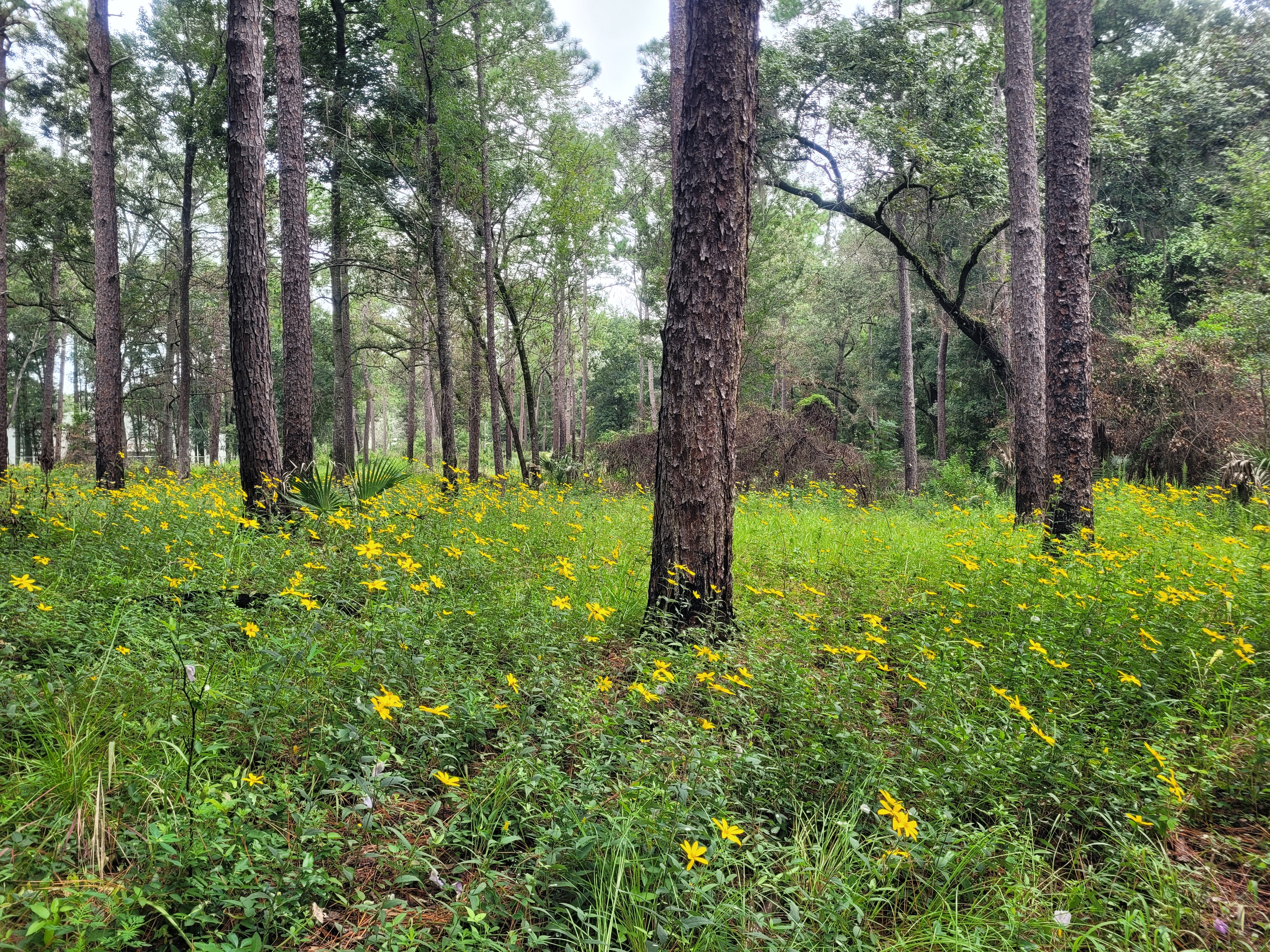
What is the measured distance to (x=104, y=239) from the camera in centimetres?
913

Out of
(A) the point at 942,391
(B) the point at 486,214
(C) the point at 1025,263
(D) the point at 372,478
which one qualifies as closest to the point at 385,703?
(D) the point at 372,478

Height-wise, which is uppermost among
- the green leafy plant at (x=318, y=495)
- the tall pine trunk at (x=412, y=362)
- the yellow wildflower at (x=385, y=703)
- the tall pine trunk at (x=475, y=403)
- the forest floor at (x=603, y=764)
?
the tall pine trunk at (x=412, y=362)

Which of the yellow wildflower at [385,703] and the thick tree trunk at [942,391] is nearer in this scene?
the yellow wildflower at [385,703]

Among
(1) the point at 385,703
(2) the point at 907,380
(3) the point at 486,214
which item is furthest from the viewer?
(2) the point at 907,380

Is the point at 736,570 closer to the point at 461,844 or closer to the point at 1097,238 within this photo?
the point at 461,844

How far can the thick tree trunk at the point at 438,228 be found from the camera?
1007 centimetres

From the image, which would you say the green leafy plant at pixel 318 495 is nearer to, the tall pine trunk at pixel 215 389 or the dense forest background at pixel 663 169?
the dense forest background at pixel 663 169

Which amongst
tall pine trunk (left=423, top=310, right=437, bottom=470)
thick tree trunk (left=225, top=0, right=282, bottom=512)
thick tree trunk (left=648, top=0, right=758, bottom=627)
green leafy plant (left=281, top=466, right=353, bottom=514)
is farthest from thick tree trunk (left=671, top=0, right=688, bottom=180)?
tall pine trunk (left=423, top=310, right=437, bottom=470)

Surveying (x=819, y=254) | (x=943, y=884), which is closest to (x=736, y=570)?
(x=943, y=884)

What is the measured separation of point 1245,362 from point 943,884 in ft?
35.3

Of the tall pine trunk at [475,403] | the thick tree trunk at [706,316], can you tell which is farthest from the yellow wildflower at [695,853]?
the tall pine trunk at [475,403]

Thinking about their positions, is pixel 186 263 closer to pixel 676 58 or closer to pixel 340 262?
pixel 340 262

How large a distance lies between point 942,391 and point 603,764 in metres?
20.2

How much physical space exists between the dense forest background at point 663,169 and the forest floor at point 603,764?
305 inches
